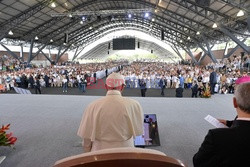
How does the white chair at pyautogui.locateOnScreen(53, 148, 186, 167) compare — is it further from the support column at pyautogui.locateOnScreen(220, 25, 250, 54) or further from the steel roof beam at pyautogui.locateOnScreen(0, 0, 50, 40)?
the steel roof beam at pyautogui.locateOnScreen(0, 0, 50, 40)

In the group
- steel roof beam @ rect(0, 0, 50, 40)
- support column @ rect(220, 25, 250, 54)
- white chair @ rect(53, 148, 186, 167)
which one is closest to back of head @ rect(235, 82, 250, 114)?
white chair @ rect(53, 148, 186, 167)

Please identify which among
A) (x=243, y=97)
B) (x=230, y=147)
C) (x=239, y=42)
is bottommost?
(x=230, y=147)

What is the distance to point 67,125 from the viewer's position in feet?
10.8

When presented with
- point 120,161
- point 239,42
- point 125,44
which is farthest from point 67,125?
point 125,44

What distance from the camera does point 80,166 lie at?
0.55m

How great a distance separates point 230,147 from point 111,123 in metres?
0.80

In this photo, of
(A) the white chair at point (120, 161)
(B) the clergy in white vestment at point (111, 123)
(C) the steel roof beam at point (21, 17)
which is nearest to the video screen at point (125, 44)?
(C) the steel roof beam at point (21, 17)

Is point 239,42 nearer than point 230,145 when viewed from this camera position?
No

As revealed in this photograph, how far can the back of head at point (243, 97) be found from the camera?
1.08m

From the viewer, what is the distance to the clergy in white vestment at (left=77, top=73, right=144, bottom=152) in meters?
1.41

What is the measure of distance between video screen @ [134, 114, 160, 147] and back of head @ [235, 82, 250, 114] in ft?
5.13

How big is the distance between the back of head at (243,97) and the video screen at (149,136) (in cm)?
156

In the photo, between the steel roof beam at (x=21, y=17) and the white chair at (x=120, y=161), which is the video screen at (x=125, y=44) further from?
the white chair at (x=120, y=161)

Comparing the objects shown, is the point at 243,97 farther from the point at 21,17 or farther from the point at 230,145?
the point at 21,17
